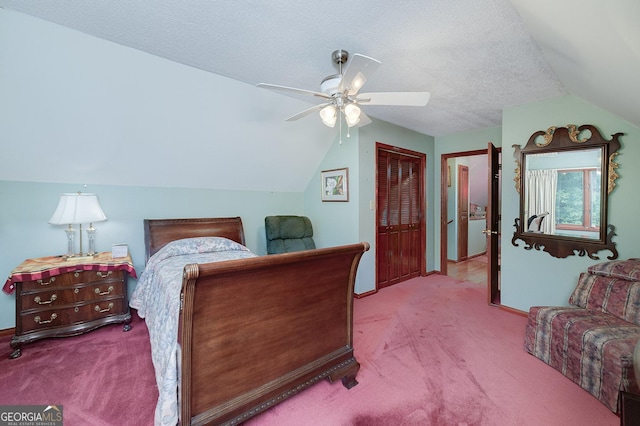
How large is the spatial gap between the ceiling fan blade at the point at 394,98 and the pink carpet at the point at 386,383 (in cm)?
202

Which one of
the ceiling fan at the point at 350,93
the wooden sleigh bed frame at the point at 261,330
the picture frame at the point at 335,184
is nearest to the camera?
the wooden sleigh bed frame at the point at 261,330

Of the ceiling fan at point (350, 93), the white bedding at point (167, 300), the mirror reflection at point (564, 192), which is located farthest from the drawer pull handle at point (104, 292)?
the mirror reflection at point (564, 192)

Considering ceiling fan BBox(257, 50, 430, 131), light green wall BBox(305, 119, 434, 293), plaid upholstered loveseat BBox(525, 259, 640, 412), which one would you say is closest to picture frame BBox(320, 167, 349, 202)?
light green wall BBox(305, 119, 434, 293)

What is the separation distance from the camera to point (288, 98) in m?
3.09

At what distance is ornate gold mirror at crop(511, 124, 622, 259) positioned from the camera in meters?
2.62

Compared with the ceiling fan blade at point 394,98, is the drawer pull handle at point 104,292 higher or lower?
lower

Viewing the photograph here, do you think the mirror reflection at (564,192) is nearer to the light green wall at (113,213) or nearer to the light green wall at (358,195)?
the light green wall at (358,195)

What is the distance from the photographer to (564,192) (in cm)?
288

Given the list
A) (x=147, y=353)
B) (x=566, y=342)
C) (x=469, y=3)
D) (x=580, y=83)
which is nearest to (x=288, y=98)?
(x=469, y=3)

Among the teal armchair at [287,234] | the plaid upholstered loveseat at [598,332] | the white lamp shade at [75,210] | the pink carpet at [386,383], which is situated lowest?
the pink carpet at [386,383]

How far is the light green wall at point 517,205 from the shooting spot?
8.18 ft

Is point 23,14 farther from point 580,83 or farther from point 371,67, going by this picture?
point 580,83

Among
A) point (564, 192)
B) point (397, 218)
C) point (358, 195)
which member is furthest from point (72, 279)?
point (564, 192)

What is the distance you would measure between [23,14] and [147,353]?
2617 mm
